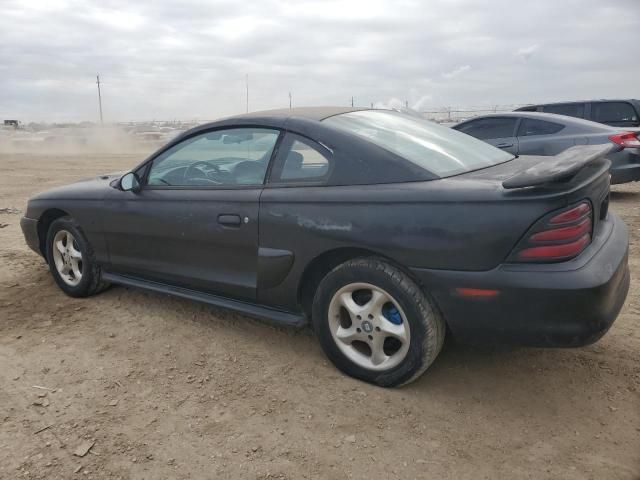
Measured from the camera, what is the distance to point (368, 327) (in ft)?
9.10

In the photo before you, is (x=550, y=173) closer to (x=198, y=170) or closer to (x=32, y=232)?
(x=198, y=170)

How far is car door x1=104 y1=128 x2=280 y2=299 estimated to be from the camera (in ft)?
10.4

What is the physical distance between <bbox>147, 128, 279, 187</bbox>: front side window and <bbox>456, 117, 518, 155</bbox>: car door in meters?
5.60

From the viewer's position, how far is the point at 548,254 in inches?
91.1

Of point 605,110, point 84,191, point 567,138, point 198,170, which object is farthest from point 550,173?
point 605,110

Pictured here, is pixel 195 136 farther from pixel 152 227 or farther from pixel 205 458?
pixel 205 458

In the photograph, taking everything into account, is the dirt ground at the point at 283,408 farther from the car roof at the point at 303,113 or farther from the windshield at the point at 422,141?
the car roof at the point at 303,113

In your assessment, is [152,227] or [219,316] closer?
[152,227]

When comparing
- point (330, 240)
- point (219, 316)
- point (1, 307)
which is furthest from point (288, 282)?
point (1, 307)

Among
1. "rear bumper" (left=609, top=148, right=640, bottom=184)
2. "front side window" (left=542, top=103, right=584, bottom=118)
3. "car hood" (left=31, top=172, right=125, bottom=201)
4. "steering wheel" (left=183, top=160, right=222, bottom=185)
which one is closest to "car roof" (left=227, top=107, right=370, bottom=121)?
"steering wheel" (left=183, top=160, right=222, bottom=185)

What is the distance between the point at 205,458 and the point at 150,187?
2019 millimetres

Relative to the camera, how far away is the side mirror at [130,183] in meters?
3.75

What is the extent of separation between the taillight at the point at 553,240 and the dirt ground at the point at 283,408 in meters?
0.81

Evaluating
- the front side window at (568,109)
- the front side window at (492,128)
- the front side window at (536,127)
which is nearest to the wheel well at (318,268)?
the front side window at (492,128)
